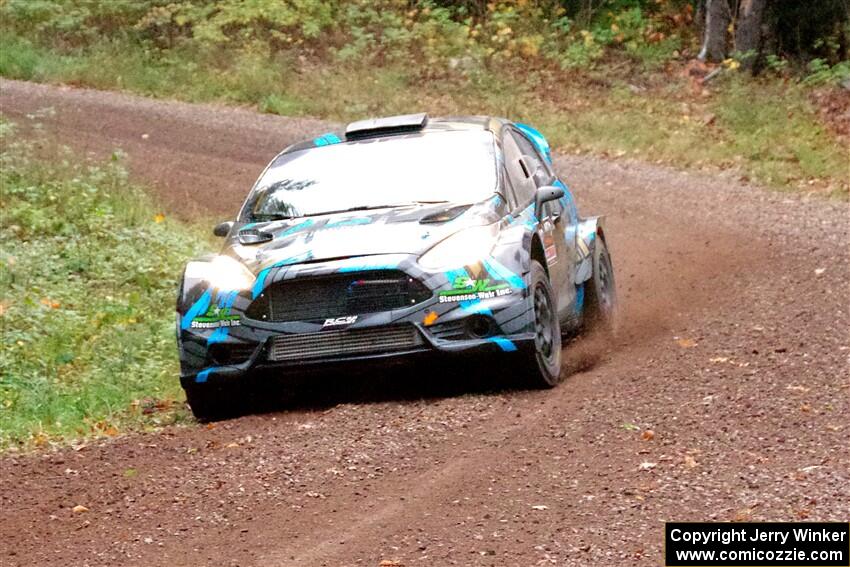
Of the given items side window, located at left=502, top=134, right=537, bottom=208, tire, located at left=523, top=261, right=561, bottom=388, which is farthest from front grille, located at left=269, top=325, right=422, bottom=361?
side window, located at left=502, top=134, right=537, bottom=208

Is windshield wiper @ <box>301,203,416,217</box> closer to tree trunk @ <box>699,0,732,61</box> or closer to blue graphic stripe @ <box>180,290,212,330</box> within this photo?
blue graphic stripe @ <box>180,290,212,330</box>

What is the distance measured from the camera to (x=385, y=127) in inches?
377

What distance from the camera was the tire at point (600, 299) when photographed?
1030 cm

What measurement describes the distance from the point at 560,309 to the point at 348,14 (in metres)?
18.3

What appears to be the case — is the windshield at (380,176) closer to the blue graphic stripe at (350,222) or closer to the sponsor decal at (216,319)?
the blue graphic stripe at (350,222)

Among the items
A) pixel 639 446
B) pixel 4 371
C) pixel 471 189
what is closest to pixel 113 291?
pixel 4 371

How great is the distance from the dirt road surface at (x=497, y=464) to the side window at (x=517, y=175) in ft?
3.82

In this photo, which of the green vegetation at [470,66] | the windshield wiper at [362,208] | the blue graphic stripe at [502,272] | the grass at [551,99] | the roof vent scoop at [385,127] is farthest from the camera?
the green vegetation at [470,66]

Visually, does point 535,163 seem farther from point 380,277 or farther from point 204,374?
point 204,374

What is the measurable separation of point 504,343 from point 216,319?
1674 mm

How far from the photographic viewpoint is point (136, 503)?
21.2 feet

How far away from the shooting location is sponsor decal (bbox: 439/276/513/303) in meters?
7.83

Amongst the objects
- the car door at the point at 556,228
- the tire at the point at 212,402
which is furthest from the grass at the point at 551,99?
the tire at the point at 212,402

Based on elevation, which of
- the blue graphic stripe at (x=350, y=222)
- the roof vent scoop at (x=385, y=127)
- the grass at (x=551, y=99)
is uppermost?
the roof vent scoop at (x=385, y=127)
